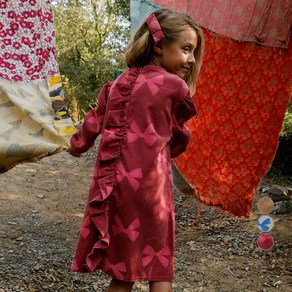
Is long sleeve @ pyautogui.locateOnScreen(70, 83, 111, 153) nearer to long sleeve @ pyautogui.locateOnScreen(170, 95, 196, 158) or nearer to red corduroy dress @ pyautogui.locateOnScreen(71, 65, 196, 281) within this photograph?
red corduroy dress @ pyautogui.locateOnScreen(71, 65, 196, 281)

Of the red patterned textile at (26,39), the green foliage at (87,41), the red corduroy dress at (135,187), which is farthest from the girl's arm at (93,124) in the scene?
the green foliage at (87,41)


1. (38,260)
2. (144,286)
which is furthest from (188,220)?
(38,260)

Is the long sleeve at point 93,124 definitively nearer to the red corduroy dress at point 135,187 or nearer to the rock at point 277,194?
the red corduroy dress at point 135,187

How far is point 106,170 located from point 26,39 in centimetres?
81

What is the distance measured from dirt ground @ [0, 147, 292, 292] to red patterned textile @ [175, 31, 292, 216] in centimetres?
40

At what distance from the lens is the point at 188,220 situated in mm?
3621

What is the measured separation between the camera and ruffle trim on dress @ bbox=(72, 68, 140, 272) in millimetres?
1343

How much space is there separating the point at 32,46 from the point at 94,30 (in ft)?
26.9

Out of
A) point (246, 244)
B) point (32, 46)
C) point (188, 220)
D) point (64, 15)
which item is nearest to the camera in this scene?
point (32, 46)

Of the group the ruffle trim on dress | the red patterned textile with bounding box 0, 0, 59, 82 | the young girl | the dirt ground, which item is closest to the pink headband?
the young girl

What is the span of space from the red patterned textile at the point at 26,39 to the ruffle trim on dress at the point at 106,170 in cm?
64

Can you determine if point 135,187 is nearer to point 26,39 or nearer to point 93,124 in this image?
point 93,124

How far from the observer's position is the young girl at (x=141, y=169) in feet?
4.44

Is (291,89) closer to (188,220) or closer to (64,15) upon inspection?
(188,220)
